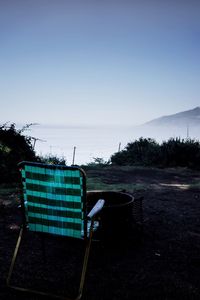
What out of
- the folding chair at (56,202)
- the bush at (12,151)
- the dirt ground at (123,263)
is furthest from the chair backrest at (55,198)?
the bush at (12,151)

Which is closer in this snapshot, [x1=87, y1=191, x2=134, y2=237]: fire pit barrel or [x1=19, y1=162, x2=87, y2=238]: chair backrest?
[x1=19, y1=162, x2=87, y2=238]: chair backrest

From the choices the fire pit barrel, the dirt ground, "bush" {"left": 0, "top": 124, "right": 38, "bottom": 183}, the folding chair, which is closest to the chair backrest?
the folding chair

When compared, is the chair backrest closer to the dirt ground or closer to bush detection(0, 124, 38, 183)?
the dirt ground

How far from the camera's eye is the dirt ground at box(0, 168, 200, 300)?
252cm

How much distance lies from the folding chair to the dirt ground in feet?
1.18

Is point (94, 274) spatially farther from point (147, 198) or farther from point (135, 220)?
point (147, 198)

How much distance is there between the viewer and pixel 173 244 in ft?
12.0

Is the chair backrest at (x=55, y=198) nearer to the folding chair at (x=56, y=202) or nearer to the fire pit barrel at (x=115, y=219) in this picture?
the folding chair at (x=56, y=202)

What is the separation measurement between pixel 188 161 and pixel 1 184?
9.91m

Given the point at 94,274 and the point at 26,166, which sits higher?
the point at 26,166

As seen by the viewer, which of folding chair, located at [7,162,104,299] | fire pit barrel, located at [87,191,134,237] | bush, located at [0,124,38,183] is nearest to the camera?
folding chair, located at [7,162,104,299]

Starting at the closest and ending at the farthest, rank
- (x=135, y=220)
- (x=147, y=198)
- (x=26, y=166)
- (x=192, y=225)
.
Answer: (x=26, y=166) < (x=135, y=220) < (x=192, y=225) < (x=147, y=198)

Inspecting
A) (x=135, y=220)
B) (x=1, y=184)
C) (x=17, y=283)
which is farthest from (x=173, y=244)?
(x=1, y=184)

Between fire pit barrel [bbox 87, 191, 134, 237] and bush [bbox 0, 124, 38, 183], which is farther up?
bush [bbox 0, 124, 38, 183]
